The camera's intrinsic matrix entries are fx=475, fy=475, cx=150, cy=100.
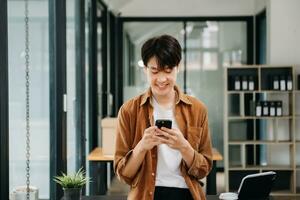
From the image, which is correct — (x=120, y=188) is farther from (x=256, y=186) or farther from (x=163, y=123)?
(x=163, y=123)

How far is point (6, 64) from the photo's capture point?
2357mm

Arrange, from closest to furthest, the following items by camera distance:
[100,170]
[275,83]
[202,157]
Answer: [202,157] → [100,170] → [275,83]

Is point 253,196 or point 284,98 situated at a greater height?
point 284,98

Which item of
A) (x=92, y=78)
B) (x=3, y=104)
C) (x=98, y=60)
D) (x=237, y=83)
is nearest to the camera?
(x=3, y=104)

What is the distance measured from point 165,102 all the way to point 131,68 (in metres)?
6.15

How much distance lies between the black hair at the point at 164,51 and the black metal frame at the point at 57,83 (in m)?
1.97

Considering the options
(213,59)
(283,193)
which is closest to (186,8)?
(213,59)

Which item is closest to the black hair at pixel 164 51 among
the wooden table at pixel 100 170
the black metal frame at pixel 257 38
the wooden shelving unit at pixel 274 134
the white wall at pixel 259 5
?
the wooden table at pixel 100 170

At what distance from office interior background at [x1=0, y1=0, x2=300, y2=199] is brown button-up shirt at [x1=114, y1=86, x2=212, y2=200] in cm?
86

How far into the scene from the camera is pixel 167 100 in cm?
180

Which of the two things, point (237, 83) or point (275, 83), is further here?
point (237, 83)

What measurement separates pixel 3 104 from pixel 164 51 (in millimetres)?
1034

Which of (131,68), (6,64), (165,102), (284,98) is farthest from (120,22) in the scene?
(165,102)

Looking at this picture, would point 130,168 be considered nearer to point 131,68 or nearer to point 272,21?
point 272,21
